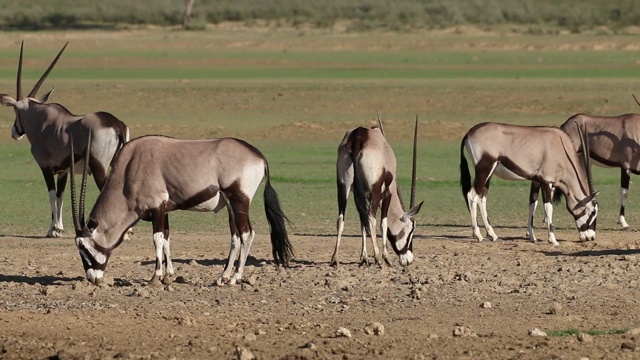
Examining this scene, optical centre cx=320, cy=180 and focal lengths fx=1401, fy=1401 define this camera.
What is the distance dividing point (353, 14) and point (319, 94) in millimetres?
37494

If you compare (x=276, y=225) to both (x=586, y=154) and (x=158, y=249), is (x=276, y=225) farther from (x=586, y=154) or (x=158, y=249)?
(x=586, y=154)

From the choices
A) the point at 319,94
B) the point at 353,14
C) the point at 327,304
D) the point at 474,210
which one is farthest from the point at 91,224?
the point at 353,14

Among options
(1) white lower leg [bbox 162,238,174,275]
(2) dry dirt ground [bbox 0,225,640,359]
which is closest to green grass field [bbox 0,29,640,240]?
(2) dry dirt ground [bbox 0,225,640,359]

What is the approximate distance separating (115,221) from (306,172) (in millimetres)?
12294

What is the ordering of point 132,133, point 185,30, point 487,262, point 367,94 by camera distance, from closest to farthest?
point 487,262
point 132,133
point 367,94
point 185,30

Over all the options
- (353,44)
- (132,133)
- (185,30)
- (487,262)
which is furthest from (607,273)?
(185,30)

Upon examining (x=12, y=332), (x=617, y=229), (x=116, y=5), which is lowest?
(x=116, y=5)

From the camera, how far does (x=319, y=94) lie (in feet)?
125

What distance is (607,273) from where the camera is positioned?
1338 centimetres

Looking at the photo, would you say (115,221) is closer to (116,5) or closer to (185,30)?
(185,30)

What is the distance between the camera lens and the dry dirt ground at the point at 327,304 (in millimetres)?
9984

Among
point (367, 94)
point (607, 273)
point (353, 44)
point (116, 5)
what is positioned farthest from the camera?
point (116, 5)

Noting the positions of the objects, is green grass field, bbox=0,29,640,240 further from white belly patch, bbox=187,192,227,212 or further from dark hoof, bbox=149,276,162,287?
dark hoof, bbox=149,276,162,287

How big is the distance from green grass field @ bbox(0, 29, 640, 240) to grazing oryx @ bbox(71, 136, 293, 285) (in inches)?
189
